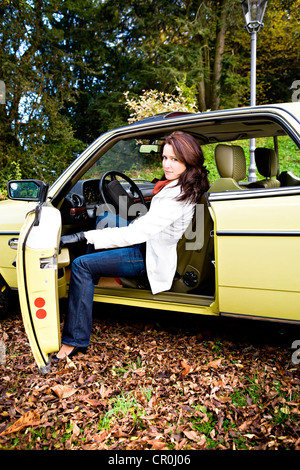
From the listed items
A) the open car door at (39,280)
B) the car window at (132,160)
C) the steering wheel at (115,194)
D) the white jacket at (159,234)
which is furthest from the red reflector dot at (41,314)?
the car window at (132,160)

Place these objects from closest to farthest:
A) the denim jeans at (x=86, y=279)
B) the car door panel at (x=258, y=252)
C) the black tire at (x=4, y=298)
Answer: the car door panel at (x=258, y=252) → the denim jeans at (x=86, y=279) → the black tire at (x=4, y=298)

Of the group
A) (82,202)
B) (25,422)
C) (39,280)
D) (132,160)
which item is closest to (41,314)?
(39,280)

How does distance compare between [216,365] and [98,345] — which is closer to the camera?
[216,365]

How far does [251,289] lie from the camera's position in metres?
2.33

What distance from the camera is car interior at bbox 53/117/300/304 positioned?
9.10ft

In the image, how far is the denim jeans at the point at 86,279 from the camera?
261 cm

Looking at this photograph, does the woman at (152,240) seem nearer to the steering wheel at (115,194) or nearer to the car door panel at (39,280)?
the car door panel at (39,280)

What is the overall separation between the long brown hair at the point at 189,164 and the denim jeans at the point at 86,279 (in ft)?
2.03

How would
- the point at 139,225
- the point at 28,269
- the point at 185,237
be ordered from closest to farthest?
the point at 28,269 < the point at 139,225 < the point at 185,237

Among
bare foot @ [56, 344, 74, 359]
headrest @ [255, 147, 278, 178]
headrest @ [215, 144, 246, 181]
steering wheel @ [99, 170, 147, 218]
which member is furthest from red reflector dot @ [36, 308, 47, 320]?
headrest @ [255, 147, 278, 178]

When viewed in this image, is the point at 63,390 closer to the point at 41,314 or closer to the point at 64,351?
the point at 64,351
